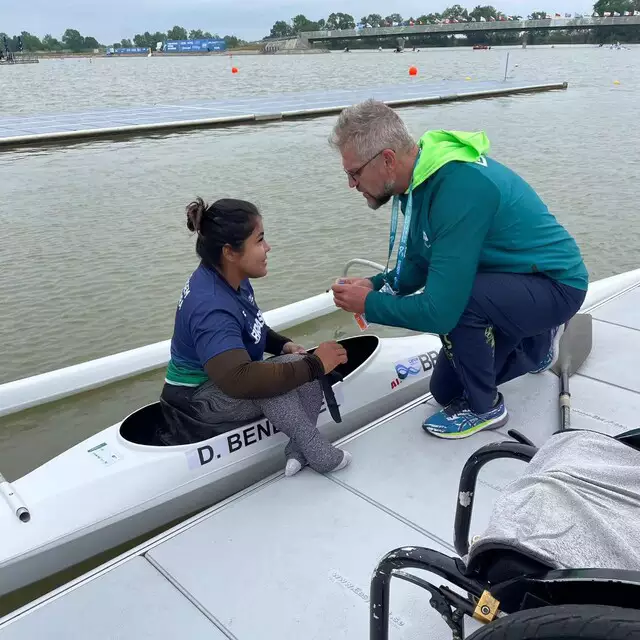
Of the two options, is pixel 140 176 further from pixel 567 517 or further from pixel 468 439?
pixel 567 517

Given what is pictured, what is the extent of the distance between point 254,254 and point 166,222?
5.84m

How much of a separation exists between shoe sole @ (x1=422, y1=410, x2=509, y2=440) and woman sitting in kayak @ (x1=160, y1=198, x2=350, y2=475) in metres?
0.44

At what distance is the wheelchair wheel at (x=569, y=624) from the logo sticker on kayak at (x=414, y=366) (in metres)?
2.30

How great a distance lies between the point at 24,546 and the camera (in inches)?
94.9

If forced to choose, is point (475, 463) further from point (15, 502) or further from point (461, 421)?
point (15, 502)

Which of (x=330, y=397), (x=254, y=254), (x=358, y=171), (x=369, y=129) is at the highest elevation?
(x=369, y=129)

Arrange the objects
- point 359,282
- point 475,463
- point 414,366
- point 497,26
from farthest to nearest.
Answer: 1. point 497,26
2. point 414,366
3. point 359,282
4. point 475,463

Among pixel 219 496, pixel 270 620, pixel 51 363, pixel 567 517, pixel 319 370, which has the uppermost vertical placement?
pixel 567 517

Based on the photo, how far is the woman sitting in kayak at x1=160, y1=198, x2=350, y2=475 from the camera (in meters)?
2.39

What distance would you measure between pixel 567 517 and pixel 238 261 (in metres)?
1.62

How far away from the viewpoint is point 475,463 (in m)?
1.68

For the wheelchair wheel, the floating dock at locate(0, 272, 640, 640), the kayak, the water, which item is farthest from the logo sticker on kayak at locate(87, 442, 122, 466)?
the wheelchair wheel

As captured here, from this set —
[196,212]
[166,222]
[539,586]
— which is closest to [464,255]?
[196,212]

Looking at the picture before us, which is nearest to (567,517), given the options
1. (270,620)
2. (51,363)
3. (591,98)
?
(270,620)
